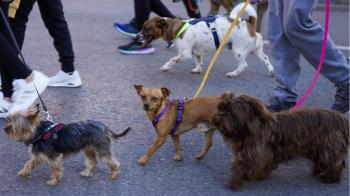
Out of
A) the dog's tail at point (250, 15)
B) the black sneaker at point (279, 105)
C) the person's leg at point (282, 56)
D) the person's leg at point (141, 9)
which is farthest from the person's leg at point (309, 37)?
the person's leg at point (141, 9)

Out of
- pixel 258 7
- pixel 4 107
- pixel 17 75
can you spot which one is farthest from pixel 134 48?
pixel 17 75

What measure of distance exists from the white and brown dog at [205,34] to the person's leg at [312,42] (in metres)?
1.48

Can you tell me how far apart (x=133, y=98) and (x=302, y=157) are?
6.81 feet

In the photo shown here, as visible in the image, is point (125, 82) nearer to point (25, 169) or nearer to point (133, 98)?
point (133, 98)

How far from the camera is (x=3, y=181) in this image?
10.8ft

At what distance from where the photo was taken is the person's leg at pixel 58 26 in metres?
4.78

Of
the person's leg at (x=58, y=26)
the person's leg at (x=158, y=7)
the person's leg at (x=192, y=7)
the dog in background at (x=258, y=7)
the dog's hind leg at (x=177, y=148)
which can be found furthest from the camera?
the dog in background at (x=258, y=7)

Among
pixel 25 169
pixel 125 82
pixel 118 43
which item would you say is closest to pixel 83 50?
pixel 118 43

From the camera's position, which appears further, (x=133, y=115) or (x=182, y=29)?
(x=182, y=29)

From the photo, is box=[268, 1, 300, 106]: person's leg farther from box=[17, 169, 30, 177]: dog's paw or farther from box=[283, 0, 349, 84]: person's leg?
box=[17, 169, 30, 177]: dog's paw

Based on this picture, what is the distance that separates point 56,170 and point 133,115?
1.35m

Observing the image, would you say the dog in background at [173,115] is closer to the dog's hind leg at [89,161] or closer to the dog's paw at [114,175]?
the dog's paw at [114,175]

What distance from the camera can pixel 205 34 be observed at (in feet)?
18.8

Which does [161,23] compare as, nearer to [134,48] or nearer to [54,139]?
[134,48]
